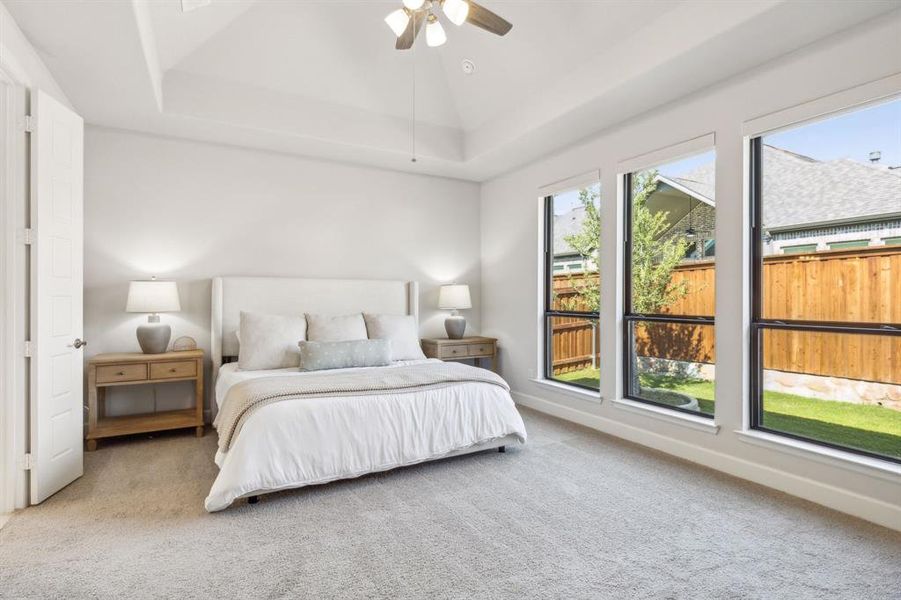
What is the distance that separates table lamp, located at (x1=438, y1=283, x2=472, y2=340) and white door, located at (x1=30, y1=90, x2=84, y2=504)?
332 cm

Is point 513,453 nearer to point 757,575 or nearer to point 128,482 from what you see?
point 757,575

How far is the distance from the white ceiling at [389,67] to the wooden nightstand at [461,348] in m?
1.95

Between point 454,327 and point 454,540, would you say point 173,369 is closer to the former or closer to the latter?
point 454,327

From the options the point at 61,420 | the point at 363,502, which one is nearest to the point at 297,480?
the point at 363,502

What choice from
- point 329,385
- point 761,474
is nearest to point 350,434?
point 329,385

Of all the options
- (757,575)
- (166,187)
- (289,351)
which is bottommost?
(757,575)

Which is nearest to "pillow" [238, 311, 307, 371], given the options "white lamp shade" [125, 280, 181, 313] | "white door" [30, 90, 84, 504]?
"white lamp shade" [125, 280, 181, 313]

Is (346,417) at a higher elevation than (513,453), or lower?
higher

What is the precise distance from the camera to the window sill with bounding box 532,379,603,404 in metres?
4.43

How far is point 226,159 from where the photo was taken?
4.71 m

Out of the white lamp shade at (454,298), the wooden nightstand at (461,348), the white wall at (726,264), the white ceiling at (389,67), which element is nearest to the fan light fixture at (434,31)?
the white ceiling at (389,67)

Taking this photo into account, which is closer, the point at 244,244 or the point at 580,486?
the point at 580,486

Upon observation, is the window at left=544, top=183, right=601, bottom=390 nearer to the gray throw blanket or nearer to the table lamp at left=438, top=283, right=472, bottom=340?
the table lamp at left=438, top=283, right=472, bottom=340

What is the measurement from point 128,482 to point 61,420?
564 mm
